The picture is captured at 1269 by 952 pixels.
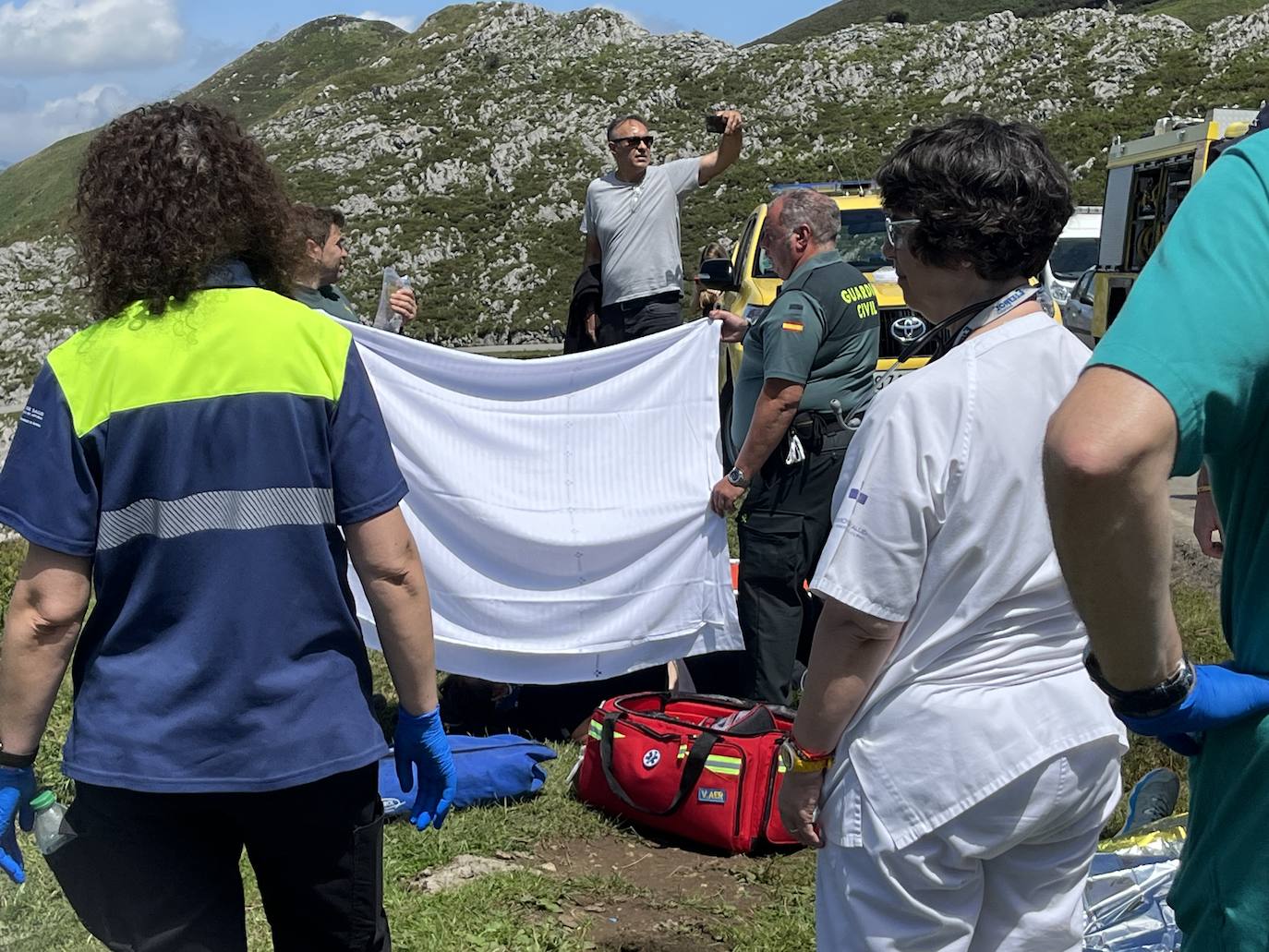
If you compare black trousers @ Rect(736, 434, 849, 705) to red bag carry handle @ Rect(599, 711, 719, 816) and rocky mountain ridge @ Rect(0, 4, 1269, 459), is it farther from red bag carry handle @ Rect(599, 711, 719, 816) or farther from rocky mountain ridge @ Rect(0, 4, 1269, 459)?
rocky mountain ridge @ Rect(0, 4, 1269, 459)

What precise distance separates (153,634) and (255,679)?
0.66ft

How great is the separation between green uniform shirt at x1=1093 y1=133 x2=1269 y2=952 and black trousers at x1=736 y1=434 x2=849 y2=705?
328cm

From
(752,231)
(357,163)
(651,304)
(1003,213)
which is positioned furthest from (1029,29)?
(1003,213)

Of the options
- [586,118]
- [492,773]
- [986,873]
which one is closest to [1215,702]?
[986,873]

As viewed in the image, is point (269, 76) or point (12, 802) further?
point (269, 76)

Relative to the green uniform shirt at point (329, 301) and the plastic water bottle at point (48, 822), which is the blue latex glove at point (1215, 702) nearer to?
the plastic water bottle at point (48, 822)

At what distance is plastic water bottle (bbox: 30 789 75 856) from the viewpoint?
2289 mm

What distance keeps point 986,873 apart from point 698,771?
2.20m

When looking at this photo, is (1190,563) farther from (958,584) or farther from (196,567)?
(196,567)

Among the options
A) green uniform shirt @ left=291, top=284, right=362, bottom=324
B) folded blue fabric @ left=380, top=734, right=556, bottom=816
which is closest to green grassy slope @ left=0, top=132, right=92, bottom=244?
green uniform shirt @ left=291, top=284, right=362, bottom=324

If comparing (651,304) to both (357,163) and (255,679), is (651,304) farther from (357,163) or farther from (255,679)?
(357,163)

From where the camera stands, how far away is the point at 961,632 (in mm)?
2066

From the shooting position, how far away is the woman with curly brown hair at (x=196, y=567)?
217 centimetres

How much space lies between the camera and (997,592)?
6.73 ft
